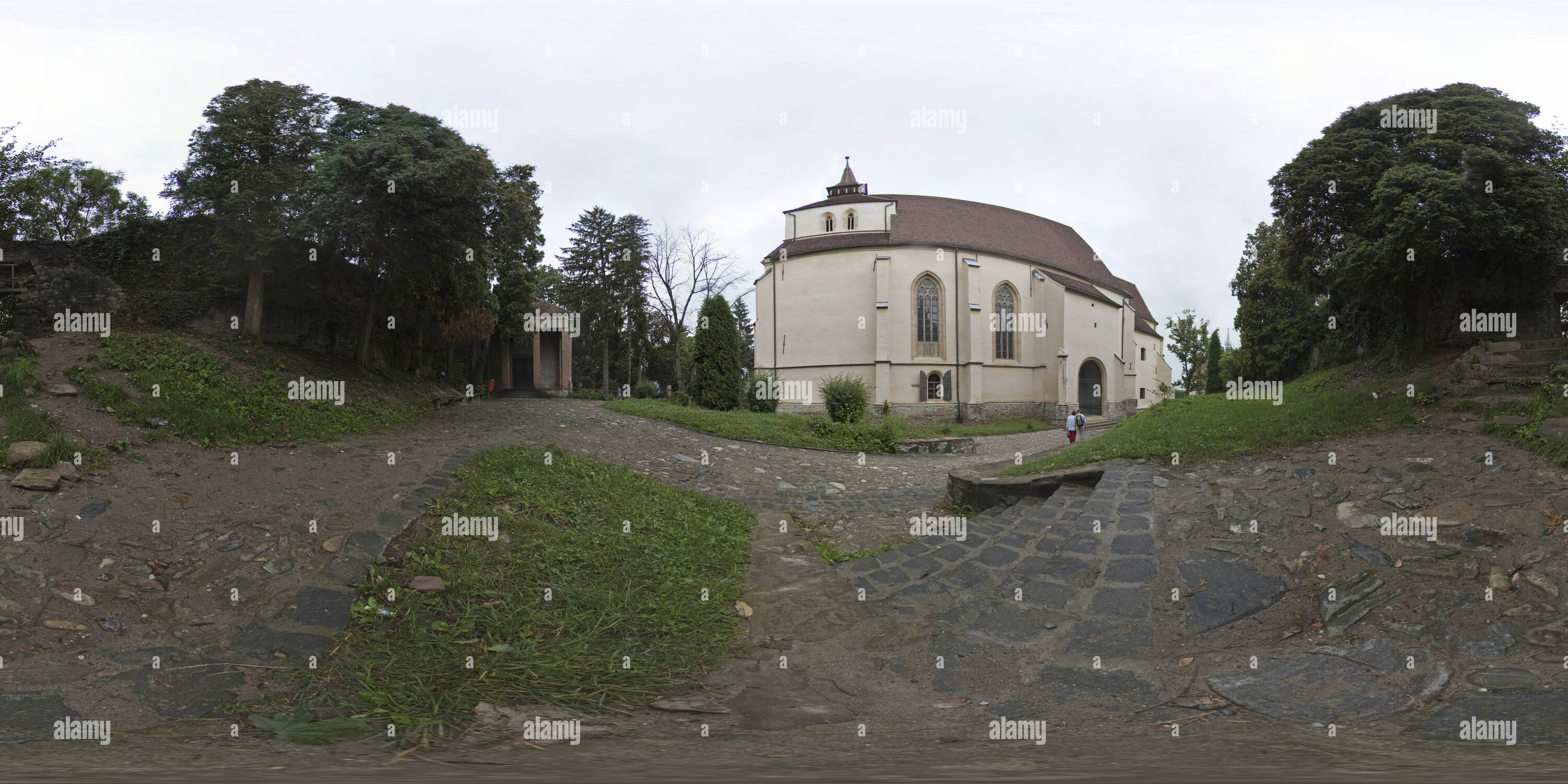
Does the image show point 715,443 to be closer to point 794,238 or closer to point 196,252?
point 196,252

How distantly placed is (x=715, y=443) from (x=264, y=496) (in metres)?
8.49

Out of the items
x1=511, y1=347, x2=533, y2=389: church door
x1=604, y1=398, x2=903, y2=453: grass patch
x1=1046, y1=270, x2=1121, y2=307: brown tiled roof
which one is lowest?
x1=604, y1=398, x2=903, y2=453: grass patch

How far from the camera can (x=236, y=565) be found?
550cm

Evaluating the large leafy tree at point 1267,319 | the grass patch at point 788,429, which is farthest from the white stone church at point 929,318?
the grass patch at point 788,429

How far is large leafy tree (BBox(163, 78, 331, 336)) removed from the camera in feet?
40.8

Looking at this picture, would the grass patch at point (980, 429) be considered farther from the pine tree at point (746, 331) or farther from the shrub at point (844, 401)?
the pine tree at point (746, 331)

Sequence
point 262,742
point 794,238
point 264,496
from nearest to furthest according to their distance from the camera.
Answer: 1. point 262,742
2. point 264,496
3. point 794,238

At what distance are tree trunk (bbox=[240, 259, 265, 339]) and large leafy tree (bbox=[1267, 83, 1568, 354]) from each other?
1899 cm

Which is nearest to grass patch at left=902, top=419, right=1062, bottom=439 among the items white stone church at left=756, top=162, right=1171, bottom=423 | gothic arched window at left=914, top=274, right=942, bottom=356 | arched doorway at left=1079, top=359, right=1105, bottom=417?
white stone church at left=756, top=162, right=1171, bottom=423

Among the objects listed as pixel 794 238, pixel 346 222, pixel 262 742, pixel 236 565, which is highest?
pixel 794 238

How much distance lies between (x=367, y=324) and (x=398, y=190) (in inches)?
238

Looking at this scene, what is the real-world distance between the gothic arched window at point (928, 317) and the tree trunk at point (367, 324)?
23.9m

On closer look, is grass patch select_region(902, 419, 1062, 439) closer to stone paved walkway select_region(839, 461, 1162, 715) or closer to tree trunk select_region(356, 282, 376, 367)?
stone paved walkway select_region(839, 461, 1162, 715)

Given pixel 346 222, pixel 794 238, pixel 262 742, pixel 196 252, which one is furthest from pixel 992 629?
pixel 794 238
